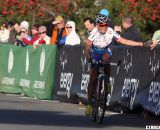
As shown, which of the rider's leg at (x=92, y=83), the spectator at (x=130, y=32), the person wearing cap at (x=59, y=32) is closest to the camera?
the rider's leg at (x=92, y=83)

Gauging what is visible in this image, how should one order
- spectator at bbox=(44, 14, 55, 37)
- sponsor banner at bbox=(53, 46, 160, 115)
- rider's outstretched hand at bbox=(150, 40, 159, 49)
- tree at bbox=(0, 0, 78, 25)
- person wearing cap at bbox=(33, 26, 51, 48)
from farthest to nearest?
tree at bbox=(0, 0, 78, 25)
spectator at bbox=(44, 14, 55, 37)
person wearing cap at bbox=(33, 26, 51, 48)
sponsor banner at bbox=(53, 46, 160, 115)
rider's outstretched hand at bbox=(150, 40, 159, 49)

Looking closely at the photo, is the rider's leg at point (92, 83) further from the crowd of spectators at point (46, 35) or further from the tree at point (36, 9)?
the tree at point (36, 9)

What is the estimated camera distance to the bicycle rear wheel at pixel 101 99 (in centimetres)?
1405

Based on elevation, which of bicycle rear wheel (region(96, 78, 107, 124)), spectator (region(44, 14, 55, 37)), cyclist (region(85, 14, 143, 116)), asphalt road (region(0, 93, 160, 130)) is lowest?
asphalt road (region(0, 93, 160, 130))

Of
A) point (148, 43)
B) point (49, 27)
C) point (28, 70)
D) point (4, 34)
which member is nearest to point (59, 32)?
point (28, 70)

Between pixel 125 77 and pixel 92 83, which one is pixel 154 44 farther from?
pixel 125 77

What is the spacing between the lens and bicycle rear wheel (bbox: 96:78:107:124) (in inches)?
A: 553

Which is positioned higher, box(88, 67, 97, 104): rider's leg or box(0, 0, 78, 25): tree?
box(0, 0, 78, 25): tree

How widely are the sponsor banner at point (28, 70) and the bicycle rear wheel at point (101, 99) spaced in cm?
562

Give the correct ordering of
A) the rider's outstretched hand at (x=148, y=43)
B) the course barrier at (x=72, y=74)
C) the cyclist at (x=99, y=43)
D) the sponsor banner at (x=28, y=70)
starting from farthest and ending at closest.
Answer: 1. the sponsor banner at (x=28, y=70)
2. the course barrier at (x=72, y=74)
3. the rider's outstretched hand at (x=148, y=43)
4. the cyclist at (x=99, y=43)

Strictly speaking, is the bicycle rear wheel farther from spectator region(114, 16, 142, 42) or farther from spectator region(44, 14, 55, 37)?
spectator region(44, 14, 55, 37)

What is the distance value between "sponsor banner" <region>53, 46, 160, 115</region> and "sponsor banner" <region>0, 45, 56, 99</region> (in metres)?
0.68

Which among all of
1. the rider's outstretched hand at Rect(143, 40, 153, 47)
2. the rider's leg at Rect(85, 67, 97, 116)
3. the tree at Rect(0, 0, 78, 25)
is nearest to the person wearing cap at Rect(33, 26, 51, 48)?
the rider's outstretched hand at Rect(143, 40, 153, 47)

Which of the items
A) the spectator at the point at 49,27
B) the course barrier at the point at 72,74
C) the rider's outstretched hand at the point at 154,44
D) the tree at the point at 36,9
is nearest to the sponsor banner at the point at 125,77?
the course barrier at the point at 72,74
